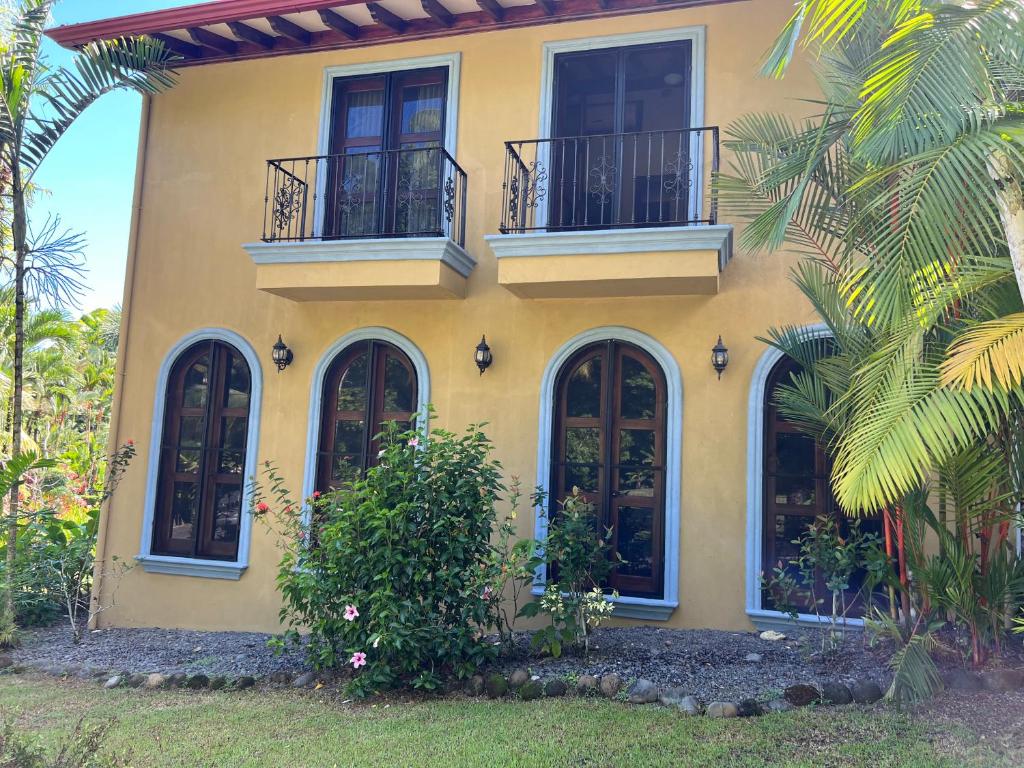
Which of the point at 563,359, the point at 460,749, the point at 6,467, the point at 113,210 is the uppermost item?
the point at 113,210

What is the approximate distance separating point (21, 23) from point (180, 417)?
425 centimetres

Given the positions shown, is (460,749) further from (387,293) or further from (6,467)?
(6,467)

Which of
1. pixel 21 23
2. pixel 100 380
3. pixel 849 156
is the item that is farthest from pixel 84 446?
pixel 849 156

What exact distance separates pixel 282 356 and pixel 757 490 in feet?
16.3

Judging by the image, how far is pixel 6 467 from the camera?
24.2 feet

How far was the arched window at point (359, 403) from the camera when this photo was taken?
7844 millimetres

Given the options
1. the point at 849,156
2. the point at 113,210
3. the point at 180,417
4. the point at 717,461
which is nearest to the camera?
the point at 849,156

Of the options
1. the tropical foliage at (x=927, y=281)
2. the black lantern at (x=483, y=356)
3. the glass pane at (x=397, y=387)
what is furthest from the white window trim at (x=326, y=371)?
the tropical foliage at (x=927, y=281)

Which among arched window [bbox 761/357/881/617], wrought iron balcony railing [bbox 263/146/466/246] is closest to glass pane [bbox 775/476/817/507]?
arched window [bbox 761/357/881/617]

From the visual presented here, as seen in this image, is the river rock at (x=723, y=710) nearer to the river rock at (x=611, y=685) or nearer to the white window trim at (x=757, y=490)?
the river rock at (x=611, y=685)

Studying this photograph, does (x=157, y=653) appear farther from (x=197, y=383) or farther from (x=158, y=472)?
(x=197, y=383)

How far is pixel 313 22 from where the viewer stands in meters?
8.24

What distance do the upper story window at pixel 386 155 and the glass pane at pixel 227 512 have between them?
2.99m

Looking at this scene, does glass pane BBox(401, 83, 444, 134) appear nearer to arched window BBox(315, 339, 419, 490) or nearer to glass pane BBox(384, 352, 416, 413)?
arched window BBox(315, 339, 419, 490)
